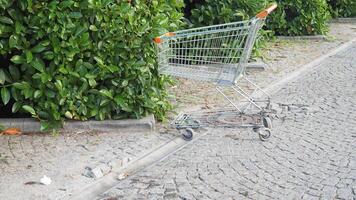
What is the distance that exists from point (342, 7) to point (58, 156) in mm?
12303

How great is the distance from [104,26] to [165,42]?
0.64 m

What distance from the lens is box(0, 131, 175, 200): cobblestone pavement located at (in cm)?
452

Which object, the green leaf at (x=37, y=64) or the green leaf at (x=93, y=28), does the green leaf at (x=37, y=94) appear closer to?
the green leaf at (x=37, y=64)

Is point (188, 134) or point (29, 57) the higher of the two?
point (29, 57)

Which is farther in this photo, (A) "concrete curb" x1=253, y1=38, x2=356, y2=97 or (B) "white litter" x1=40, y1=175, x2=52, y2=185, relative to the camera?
(A) "concrete curb" x1=253, y1=38, x2=356, y2=97

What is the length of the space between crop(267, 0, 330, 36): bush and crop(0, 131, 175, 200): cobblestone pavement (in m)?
6.76

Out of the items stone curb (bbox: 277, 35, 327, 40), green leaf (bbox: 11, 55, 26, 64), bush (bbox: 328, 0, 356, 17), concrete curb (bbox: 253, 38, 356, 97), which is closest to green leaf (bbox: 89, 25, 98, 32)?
green leaf (bbox: 11, 55, 26, 64)

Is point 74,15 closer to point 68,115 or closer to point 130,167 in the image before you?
point 68,115

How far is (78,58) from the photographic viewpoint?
5.71 m

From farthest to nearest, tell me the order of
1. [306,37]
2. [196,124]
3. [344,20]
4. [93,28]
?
[344,20], [306,37], [196,124], [93,28]

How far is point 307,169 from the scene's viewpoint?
16.3ft

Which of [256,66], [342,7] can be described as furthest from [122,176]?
[342,7]

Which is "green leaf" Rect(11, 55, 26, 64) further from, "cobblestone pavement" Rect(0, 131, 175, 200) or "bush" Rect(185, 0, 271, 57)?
"bush" Rect(185, 0, 271, 57)

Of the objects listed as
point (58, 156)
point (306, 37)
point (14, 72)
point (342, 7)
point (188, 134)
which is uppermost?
point (342, 7)
